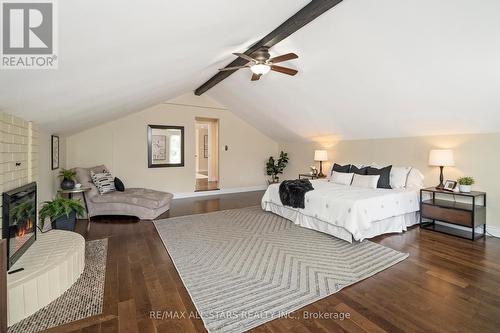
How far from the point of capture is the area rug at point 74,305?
71.1 inches

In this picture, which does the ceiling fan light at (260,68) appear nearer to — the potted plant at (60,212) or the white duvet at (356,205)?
the white duvet at (356,205)

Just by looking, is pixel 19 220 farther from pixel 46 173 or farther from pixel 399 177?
pixel 399 177

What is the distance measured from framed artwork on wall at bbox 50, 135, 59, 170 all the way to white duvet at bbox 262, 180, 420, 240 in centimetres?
436

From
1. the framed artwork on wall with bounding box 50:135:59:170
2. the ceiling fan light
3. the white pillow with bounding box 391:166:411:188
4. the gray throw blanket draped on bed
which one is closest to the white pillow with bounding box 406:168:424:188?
the white pillow with bounding box 391:166:411:188

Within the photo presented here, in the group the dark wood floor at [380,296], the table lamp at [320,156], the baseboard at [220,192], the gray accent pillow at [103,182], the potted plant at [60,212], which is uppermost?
the table lamp at [320,156]

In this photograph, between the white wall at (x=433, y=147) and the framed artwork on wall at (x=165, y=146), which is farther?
the framed artwork on wall at (x=165, y=146)

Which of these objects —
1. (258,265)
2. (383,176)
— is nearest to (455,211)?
(383,176)

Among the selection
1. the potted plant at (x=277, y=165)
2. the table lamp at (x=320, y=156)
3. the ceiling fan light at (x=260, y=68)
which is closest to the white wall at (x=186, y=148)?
the potted plant at (x=277, y=165)

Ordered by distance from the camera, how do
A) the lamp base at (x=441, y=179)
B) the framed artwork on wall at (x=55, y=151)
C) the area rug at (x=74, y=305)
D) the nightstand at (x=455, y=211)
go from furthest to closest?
the framed artwork on wall at (x=55, y=151), the lamp base at (x=441, y=179), the nightstand at (x=455, y=211), the area rug at (x=74, y=305)

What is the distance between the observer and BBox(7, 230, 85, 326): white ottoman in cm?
183

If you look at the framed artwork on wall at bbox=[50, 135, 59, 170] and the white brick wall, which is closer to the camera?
the white brick wall

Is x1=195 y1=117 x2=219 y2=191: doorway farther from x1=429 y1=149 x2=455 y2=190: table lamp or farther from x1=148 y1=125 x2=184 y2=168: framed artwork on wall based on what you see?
x1=429 y1=149 x2=455 y2=190: table lamp

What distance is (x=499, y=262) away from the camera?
2840 mm

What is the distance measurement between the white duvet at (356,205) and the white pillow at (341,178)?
501 mm
